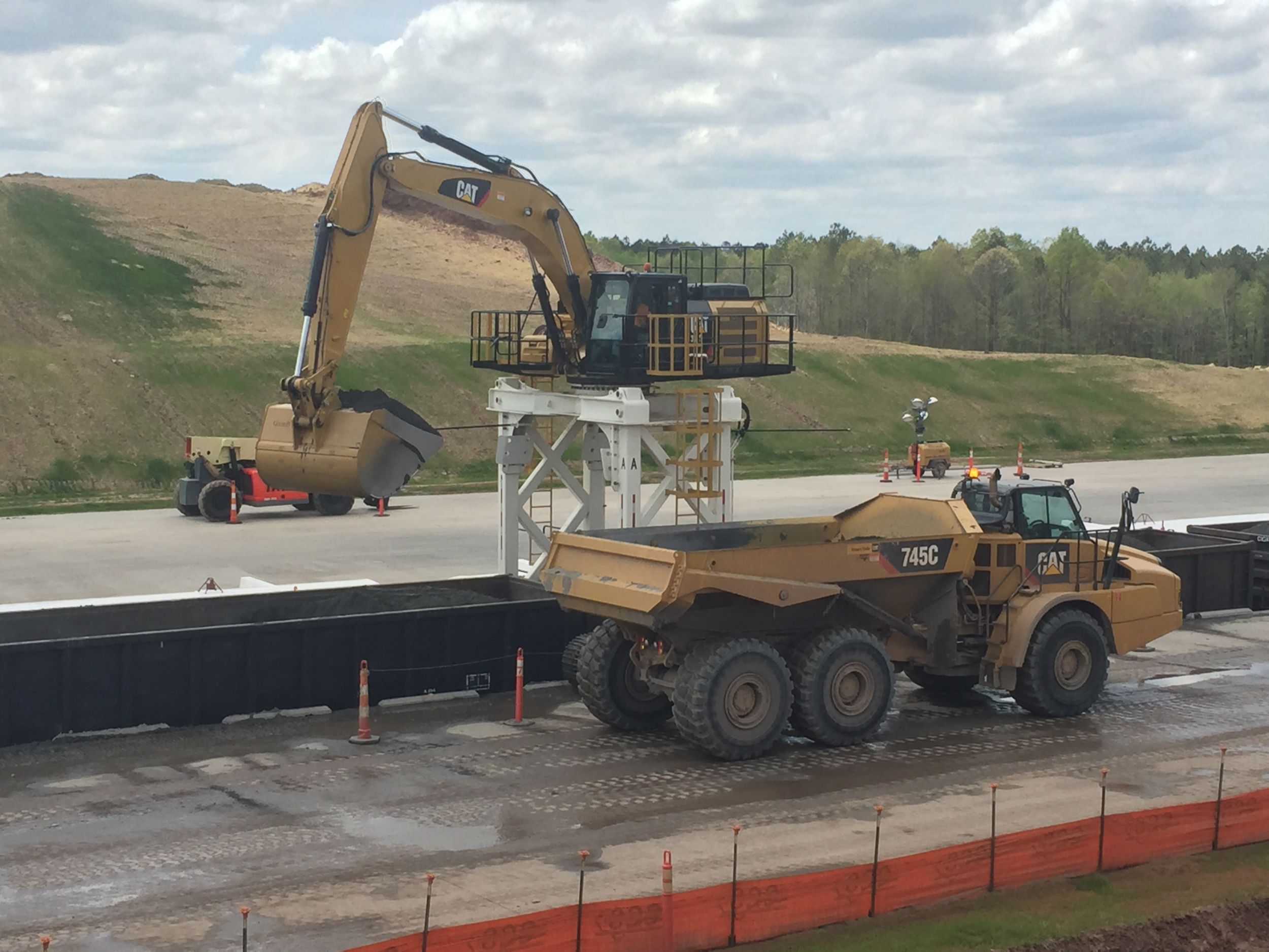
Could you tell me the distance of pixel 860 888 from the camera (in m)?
11.3

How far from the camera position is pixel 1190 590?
24.1 m

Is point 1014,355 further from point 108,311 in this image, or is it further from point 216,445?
point 216,445

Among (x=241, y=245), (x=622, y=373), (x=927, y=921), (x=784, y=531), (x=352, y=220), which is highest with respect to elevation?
(x=241, y=245)

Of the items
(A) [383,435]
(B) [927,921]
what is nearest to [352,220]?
(A) [383,435]

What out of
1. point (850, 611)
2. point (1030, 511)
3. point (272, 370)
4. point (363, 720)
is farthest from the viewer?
point (272, 370)

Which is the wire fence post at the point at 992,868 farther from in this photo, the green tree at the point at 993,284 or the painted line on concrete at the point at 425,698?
the green tree at the point at 993,284

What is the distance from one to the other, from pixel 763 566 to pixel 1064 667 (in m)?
4.07

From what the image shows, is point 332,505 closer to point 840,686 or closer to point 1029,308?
point 840,686

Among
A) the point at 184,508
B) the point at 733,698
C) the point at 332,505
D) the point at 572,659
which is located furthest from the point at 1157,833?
the point at 184,508

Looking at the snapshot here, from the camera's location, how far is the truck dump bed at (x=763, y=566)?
15.2 metres

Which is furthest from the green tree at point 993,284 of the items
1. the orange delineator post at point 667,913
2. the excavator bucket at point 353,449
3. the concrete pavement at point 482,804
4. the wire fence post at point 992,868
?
the orange delineator post at point 667,913

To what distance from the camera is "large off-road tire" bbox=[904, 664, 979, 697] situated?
18469 mm

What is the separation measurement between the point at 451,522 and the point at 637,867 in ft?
81.2

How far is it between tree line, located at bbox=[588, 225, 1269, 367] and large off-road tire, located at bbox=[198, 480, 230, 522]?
85.1 m
